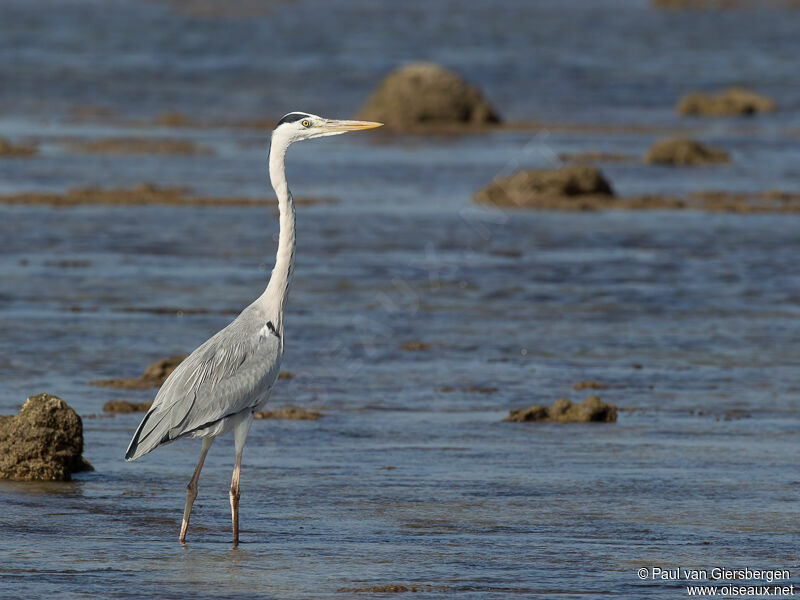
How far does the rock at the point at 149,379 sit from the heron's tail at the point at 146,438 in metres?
4.70

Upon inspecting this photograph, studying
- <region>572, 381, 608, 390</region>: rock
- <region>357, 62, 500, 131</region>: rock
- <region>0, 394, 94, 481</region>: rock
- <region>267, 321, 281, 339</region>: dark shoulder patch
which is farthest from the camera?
<region>357, 62, 500, 131</region>: rock

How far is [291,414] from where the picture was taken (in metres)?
13.5

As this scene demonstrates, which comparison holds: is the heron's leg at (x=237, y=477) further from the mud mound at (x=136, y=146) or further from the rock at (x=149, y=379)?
the mud mound at (x=136, y=146)

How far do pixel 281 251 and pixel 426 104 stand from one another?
35233mm

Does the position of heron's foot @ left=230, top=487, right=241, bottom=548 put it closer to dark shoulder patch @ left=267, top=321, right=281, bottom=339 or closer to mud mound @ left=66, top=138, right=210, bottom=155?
dark shoulder patch @ left=267, top=321, right=281, bottom=339

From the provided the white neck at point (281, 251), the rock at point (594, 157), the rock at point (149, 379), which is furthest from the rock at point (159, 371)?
the rock at point (594, 157)

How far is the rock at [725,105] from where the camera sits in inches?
1934

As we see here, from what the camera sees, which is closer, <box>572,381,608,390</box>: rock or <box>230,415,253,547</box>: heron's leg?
<box>230,415,253,547</box>: heron's leg

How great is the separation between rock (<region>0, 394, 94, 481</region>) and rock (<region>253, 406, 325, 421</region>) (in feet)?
8.92

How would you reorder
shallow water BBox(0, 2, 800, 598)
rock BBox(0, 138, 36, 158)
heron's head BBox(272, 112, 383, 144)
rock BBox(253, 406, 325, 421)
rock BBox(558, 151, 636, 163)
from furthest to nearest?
rock BBox(558, 151, 636, 163), rock BBox(0, 138, 36, 158), rock BBox(253, 406, 325, 421), heron's head BBox(272, 112, 383, 144), shallow water BBox(0, 2, 800, 598)

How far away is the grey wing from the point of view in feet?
31.3

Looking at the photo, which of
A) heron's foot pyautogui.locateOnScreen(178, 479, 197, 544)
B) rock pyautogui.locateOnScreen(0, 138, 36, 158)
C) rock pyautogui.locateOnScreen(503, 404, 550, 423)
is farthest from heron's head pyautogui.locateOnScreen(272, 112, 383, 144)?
rock pyautogui.locateOnScreen(0, 138, 36, 158)

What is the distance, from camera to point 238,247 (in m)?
23.3

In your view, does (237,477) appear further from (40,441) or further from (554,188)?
(554,188)
